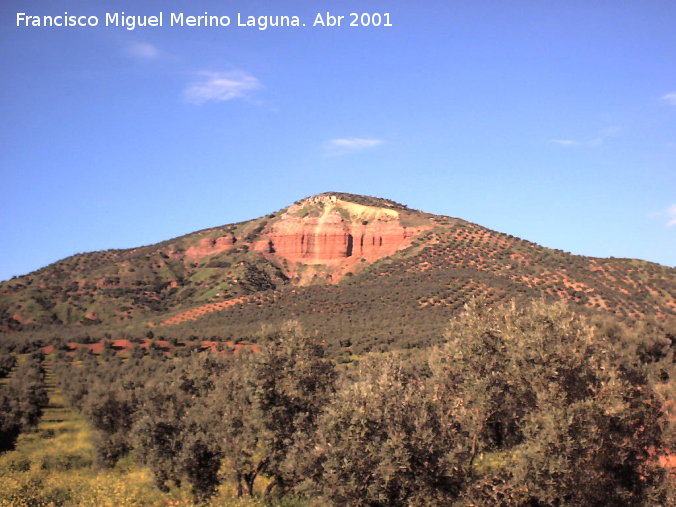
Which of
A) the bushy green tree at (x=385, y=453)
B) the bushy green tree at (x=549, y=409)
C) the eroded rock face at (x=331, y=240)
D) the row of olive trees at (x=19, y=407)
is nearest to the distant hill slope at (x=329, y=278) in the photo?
the eroded rock face at (x=331, y=240)

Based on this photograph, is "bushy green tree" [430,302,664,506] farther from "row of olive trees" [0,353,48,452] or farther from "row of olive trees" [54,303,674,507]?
"row of olive trees" [0,353,48,452]

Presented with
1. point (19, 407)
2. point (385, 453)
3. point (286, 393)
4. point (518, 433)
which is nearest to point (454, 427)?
point (518, 433)

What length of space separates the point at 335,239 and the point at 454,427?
411 ft

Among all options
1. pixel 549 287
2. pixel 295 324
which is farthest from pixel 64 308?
pixel 295 324

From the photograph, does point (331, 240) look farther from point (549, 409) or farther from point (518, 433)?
point (549, 409)

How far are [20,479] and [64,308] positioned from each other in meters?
92.4

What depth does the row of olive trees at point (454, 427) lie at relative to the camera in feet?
57.8

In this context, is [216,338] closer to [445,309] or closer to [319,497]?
[445,309]

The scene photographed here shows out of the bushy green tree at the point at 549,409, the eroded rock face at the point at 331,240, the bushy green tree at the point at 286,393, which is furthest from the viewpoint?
the eroded rock face at the point at 331,240

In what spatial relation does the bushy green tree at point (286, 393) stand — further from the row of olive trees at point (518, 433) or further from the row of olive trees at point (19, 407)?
the row of olive trees at point (19, 407)

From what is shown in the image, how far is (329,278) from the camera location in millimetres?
136750

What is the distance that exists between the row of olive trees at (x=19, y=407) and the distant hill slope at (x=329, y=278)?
2972cm

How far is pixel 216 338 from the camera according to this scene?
7656 centimetres

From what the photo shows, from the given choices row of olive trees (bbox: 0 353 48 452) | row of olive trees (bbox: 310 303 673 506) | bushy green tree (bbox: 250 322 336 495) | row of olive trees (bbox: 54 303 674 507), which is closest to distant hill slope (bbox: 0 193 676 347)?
row of olive trees (bbox: 0 353 48 452)
